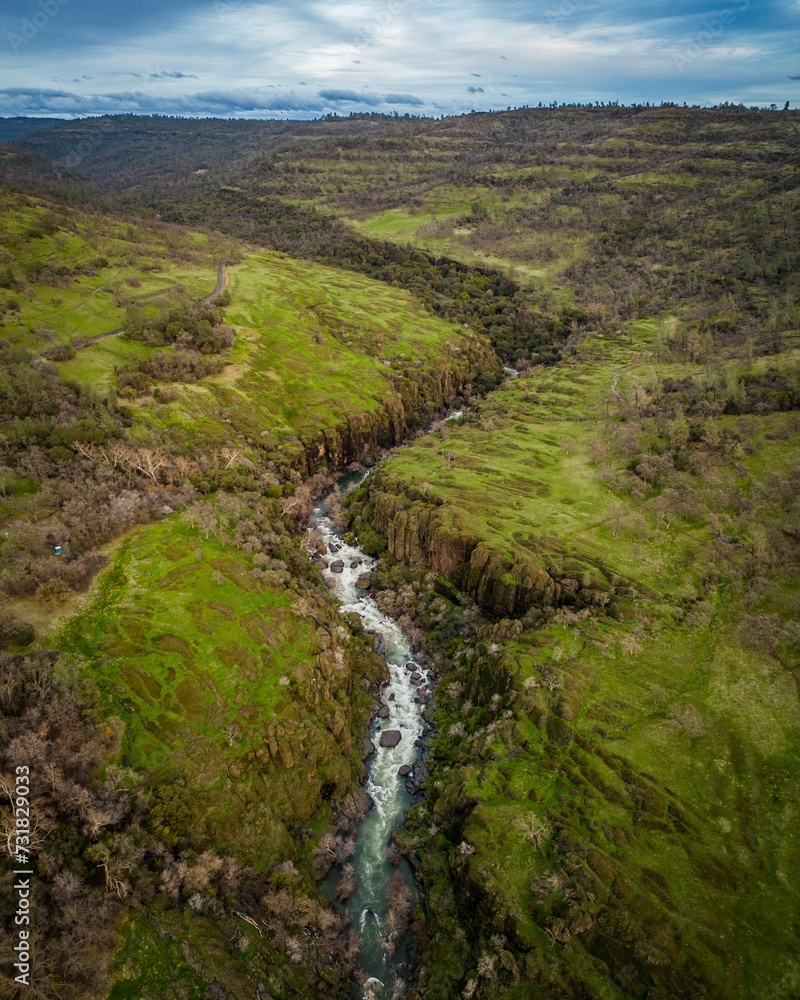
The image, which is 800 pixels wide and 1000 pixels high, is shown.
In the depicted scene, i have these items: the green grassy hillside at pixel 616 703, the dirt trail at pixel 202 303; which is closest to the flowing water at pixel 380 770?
the green grassy hillside at pixel 616 703

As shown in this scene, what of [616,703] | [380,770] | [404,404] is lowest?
[380,770]

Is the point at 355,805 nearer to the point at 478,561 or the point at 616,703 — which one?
the point at 616,703

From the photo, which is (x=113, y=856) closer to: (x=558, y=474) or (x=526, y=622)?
(x=526, y=622)

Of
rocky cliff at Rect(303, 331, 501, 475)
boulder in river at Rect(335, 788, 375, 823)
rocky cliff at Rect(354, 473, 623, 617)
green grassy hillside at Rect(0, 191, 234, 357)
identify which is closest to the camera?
boulder in river at Rect(335, 788, 375, 823)

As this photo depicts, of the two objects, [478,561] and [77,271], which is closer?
[478,561]

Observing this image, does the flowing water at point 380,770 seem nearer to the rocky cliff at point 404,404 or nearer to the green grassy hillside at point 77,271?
the rocky cliff at point 404,404

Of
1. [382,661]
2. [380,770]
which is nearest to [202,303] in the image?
[382,661]

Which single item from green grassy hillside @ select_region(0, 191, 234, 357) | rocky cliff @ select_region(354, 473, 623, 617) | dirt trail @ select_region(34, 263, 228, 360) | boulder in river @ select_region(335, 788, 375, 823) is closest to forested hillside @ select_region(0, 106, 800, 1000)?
boulder in river @ select_region(335, 788, 375, 823)

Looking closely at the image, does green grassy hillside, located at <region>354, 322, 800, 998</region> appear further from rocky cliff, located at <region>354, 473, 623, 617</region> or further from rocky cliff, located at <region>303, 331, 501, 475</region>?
rocky cliff, located at <region>303, 331, 501, 475</region>

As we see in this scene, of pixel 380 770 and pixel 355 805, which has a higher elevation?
pixel 355 805
